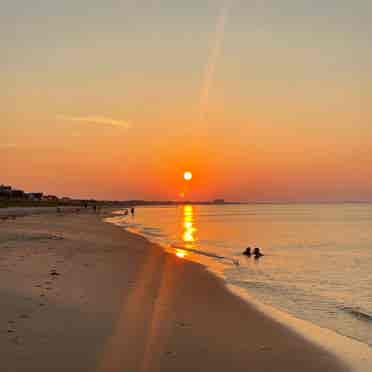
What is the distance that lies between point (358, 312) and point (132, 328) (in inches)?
324

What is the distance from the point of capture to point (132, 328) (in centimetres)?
1002

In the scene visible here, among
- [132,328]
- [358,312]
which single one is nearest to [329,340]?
[358,312]

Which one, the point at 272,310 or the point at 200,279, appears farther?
the point at 200,279

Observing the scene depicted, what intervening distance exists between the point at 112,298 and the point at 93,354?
5.10 m

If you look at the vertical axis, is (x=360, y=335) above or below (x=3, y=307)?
below

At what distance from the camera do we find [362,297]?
1722 centimetres

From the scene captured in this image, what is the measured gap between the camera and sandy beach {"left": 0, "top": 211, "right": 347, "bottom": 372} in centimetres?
792

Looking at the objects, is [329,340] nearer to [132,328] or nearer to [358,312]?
[358,312]

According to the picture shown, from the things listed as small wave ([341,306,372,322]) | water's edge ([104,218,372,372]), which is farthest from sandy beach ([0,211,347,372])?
A: small wave ([341,306,372,322])

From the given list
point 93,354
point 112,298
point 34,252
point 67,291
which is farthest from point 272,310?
point 34,252

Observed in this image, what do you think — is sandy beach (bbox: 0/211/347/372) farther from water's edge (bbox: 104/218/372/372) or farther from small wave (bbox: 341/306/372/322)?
small wave (bbox: 341/306/372/322)

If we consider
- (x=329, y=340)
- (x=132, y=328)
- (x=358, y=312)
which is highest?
(x=132, y=328)

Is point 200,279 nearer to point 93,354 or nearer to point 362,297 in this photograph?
point 362,297

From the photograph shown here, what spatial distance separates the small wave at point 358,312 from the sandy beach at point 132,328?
132 inches
